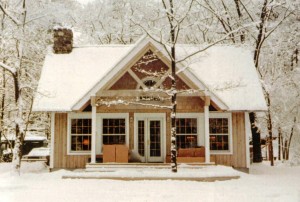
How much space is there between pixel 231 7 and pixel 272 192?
59.9ft

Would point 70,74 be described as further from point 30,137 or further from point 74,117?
point 30,137

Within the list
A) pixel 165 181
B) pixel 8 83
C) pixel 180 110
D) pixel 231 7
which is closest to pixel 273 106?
pixel 231 7

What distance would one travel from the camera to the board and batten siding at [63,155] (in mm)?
18750

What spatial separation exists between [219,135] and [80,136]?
6.29 m

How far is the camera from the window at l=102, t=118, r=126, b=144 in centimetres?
1897

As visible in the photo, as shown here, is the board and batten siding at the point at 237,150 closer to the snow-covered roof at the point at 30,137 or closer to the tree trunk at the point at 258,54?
the tree trunk at the point at 258,54

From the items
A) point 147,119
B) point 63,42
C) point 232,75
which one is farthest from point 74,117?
point 232,75

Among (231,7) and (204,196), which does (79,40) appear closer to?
(231,7)

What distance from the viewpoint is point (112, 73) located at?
16.9 m

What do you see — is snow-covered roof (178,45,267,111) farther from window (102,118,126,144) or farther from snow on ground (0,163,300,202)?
window (102,118,126,144)

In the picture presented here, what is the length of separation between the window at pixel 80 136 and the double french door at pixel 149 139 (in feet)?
7.30

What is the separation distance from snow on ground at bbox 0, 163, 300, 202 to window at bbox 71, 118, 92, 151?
2231 millimetres

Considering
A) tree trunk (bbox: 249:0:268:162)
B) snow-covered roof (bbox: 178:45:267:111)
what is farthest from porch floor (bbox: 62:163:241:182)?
tree trunk (bbox: 249:0:268:162)

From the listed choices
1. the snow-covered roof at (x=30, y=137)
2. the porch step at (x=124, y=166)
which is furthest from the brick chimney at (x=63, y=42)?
the snow-covered roof at (x=30, y=137)
